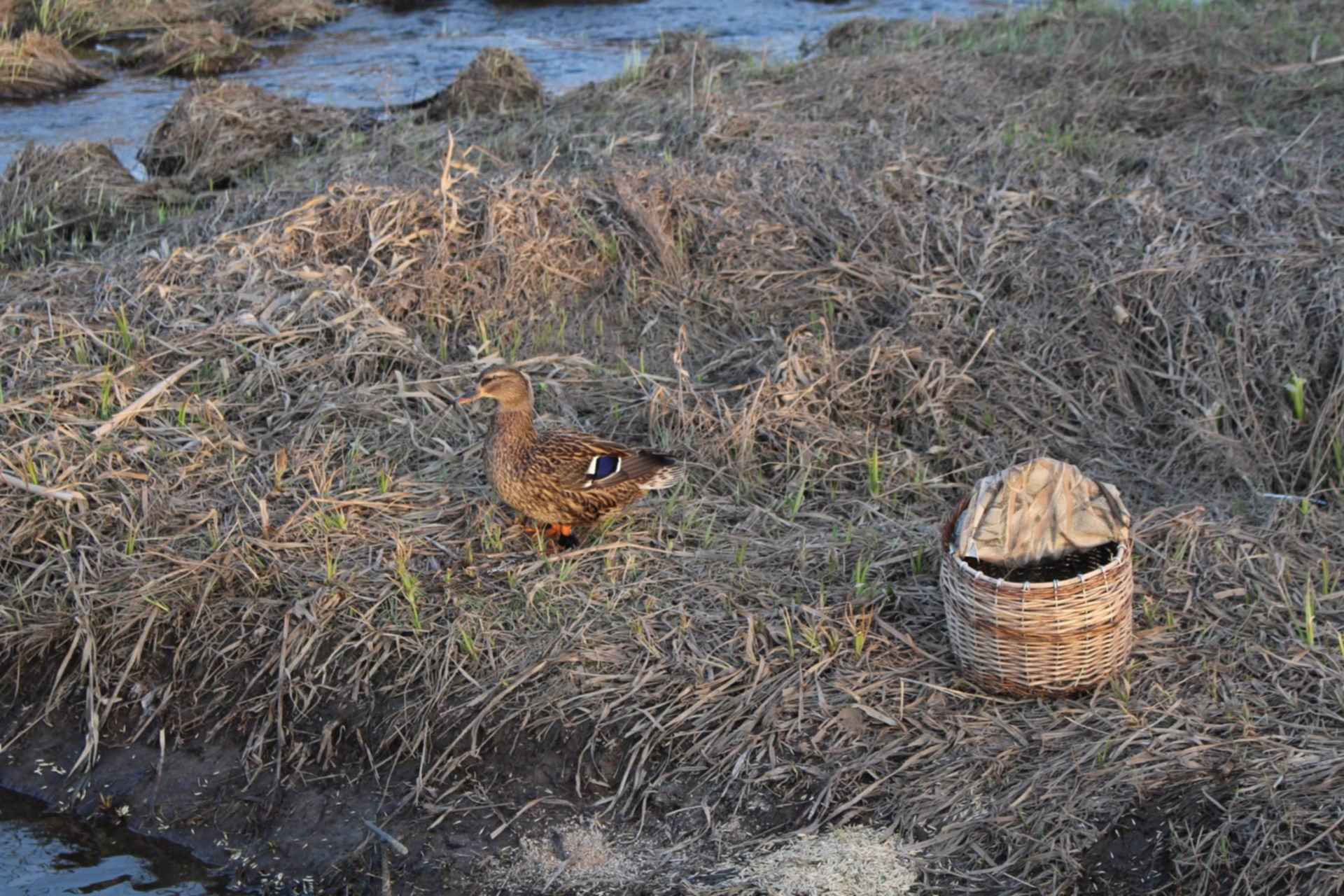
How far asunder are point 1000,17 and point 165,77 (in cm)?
663

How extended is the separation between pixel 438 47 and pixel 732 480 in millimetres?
8379

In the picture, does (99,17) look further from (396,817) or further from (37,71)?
(396,817)

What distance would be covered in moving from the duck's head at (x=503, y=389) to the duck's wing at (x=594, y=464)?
0.15 m

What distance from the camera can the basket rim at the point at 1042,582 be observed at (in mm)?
4219

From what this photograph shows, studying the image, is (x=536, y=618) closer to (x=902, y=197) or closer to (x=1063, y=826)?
(x=1063, y=826)

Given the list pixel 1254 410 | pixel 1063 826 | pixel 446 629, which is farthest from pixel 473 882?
pixel 1254 410

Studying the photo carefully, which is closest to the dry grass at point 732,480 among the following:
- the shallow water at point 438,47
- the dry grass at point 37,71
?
the shallow water at point 438,47

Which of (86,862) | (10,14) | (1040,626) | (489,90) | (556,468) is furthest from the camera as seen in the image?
(10,14)

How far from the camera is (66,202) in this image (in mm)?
8344

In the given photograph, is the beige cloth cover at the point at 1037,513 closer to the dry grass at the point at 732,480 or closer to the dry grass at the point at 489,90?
the dry grass at the point at 732,480

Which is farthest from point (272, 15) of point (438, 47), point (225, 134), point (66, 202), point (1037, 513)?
point (1037, 513)

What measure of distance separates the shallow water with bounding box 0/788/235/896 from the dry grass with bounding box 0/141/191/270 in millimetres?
3929

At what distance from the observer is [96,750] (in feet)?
15.9

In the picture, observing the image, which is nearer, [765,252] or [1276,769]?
[1276,769]
